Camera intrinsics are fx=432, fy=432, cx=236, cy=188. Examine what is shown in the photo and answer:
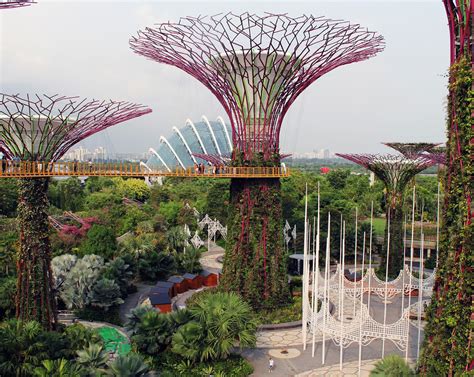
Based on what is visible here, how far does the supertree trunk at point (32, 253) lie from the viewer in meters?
15.2

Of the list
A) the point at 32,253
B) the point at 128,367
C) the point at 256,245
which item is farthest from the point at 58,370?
the point at 256,245

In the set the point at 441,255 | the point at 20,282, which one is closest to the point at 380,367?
the point at 441,255

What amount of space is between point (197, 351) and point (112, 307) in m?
7.94

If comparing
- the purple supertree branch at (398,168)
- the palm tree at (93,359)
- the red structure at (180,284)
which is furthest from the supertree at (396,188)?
the palm tree at (93,359)

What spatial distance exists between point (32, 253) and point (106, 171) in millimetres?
3879

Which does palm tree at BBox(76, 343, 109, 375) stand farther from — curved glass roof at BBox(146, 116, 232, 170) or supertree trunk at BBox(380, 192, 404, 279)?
curved glass roof at BBox(146, 116, 232, 170)

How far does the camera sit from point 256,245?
18688 mm

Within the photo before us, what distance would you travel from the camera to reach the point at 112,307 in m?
19.9

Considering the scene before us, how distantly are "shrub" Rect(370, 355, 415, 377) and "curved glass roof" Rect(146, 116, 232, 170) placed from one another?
55308 mm

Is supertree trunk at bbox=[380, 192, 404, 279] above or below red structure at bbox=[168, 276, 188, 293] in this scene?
above

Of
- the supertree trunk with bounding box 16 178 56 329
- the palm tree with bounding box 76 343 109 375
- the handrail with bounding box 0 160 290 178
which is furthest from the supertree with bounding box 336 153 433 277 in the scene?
the supertree trunk with bounding box 16 178 56 329

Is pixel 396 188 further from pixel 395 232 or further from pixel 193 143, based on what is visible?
pixel 193 143

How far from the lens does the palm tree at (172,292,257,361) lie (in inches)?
530

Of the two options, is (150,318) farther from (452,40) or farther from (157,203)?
(157,203)
